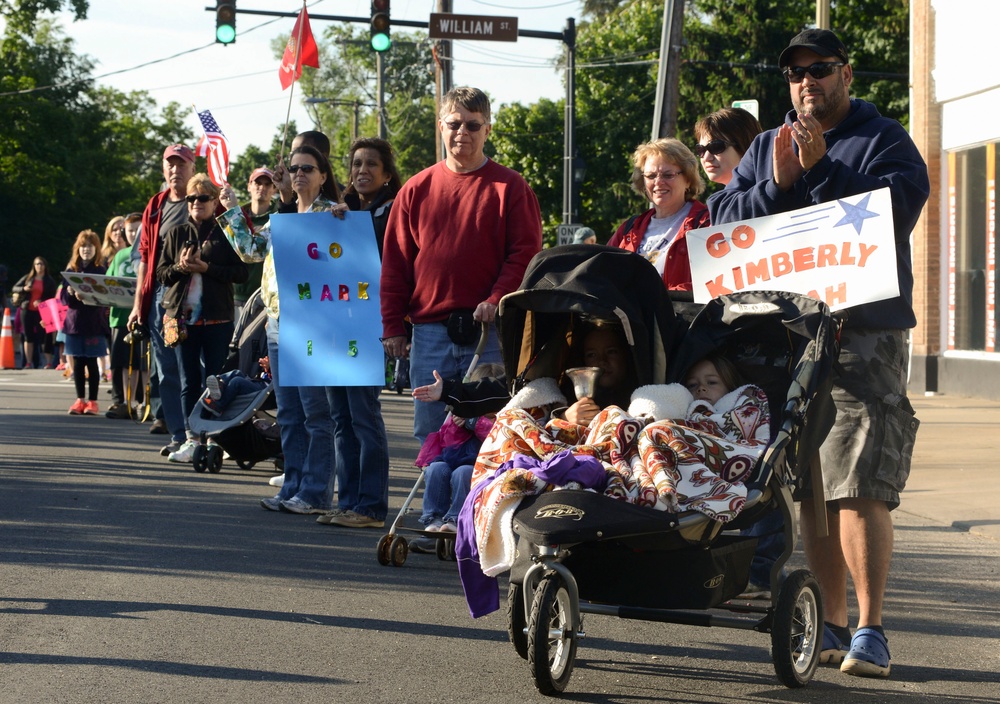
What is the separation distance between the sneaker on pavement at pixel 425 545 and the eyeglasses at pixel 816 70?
3384mm

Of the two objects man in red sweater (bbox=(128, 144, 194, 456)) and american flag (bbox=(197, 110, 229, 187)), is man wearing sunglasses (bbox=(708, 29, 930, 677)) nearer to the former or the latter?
man in red sweater (bbox=(128, 144, 194, 456))

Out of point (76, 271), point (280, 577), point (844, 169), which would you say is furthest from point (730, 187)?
point (76, 271)

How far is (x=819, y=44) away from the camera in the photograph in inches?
213

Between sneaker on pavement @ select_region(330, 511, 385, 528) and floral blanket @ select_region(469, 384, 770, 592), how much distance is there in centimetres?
339

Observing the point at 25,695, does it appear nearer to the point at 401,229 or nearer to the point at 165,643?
the point at 165,643

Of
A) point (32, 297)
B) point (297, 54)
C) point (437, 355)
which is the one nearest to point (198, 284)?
point (297, 54)

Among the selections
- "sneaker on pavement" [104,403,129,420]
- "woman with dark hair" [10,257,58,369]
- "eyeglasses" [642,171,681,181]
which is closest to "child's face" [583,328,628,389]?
"eyeglasses" [642,171,681,181]

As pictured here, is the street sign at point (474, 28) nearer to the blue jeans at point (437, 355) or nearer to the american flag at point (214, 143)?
the american flag at point (214, 143)

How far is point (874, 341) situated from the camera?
5.50 meters

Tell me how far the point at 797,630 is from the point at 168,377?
25.7 ft

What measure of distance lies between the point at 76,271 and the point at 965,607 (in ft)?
37.0

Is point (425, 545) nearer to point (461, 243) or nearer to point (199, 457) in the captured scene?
point (461, 243)

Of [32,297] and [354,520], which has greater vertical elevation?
[32,297]

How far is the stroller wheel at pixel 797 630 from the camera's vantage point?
496cm
